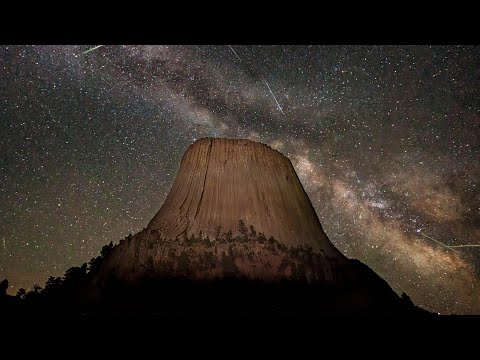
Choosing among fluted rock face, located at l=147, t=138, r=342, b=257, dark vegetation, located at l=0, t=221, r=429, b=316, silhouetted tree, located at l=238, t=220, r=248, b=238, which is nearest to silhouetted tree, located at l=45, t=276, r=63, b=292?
dark vegetation, located at l=0, t=221, r=429, b=316

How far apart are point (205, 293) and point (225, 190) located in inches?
128

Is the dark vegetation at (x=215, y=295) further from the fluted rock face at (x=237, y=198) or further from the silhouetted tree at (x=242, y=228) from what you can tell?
the fluted rock face at (x=237, y=198)

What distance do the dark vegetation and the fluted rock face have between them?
432mm

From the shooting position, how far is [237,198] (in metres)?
9.68

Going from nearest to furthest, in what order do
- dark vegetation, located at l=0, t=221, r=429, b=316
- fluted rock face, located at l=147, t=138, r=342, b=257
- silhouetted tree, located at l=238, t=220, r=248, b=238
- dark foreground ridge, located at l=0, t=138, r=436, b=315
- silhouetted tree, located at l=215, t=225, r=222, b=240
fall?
dark vegetation, located at l=0, t=221, r=429, b=316 → dark foreground ridge, located at l=0, t=138, r=436, b=315 → silhouetted tree, located at l=215, t=225, r=222, b=240 → silhouetted tree, located at l=238, t=220, r=248, b=238 → fluted rock face, located at l=147, t=138, r=342, b=257

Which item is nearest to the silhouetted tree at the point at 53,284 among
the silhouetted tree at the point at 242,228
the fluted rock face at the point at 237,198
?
the fluted rock face at the point at 237,198

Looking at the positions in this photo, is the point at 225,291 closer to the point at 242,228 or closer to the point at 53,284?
the point at 242,228

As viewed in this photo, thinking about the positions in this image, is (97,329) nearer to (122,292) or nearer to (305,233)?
(122,292)

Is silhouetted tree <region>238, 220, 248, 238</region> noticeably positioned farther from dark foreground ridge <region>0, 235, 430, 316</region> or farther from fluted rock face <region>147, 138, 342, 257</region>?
dark foreground ridge <region>0, 235, 430, 316</region>

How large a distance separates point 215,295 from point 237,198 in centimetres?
305

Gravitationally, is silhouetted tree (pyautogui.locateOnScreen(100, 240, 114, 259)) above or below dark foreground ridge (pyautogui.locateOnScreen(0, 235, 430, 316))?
above

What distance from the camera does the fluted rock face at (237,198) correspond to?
9.22 m

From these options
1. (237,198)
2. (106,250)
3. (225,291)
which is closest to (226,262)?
(225,291)

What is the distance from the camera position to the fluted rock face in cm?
922
